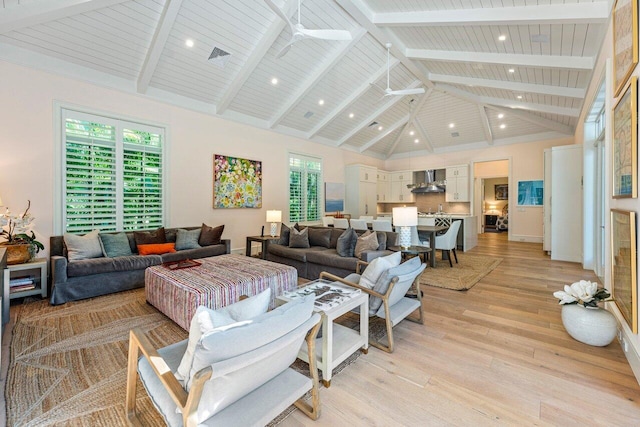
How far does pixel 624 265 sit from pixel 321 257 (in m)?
3.20

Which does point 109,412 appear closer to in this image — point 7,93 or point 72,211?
point 72,211

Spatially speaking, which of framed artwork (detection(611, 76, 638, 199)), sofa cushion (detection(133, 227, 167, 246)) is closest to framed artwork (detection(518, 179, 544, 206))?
framed artwork (detection(611, 76, 638, 199))

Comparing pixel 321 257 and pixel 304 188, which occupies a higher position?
pixel 304 188

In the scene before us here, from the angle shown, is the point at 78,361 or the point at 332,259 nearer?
the point at 78,361

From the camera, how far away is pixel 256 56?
15.1ft

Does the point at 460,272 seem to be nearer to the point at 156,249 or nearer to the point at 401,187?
the point at 156,249

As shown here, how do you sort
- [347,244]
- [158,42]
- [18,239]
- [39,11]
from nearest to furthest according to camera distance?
[39,11] → [18,239] → [158,42] → [347,244]

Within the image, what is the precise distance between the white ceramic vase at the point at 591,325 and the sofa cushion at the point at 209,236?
5087mm

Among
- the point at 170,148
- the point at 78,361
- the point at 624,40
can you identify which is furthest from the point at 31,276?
the point at 624,40

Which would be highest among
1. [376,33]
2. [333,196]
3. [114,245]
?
[376,33]

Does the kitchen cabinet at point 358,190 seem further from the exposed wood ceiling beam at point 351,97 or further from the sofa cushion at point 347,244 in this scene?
the sofa cushion at point 347,244

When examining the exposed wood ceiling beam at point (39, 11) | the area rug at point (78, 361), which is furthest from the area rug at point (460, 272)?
the exposed wood ceiling beam at point (39, 11)

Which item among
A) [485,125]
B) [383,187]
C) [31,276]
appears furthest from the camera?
[383,187]

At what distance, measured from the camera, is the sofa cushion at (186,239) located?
4.76 metres
